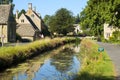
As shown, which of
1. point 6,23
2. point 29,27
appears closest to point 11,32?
point 6,23

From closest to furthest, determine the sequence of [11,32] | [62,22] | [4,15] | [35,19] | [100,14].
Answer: [100,14] → [4,15] → [11,32] → [35,19] → [62,22]

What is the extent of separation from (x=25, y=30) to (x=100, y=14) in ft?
88.1

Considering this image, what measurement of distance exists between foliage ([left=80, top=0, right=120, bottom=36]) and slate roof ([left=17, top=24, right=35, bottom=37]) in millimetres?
12231

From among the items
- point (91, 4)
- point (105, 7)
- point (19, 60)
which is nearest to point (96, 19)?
point (91, 4)

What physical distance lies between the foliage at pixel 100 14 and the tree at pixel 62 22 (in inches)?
1428

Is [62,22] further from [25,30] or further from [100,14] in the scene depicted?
[100,14]

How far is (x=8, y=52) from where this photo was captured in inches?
1137

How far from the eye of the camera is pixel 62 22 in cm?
12344

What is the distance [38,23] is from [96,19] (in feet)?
105

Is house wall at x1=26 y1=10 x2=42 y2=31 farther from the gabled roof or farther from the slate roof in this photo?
the gabled roof

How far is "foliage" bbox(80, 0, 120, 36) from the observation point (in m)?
52.2

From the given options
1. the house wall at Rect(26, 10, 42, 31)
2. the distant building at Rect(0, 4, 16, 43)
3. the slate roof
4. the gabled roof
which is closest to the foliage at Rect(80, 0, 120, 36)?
the slate roof

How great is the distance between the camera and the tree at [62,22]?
400 ft

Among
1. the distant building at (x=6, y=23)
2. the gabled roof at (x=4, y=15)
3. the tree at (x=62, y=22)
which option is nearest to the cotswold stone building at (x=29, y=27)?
the distant building at (x=6, y=23)
